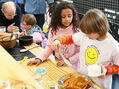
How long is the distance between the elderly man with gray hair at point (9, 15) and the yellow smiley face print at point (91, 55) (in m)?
1.40

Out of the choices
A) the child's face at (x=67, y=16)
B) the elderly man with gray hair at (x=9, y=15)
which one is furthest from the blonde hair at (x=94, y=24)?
the elderly man with gray hair at (x=9, y=15)

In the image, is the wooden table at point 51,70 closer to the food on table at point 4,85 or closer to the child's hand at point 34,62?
the child's hand at point 34,62

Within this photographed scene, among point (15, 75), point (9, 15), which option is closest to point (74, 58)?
point (15, 75)

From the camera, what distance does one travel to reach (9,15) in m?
2.62

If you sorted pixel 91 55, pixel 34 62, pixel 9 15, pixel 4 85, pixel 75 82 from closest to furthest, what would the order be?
pixel 4 85, pixel 75 82, pixel 91 55, pixel 34 62, pixel 9 15

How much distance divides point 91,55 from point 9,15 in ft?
5.72

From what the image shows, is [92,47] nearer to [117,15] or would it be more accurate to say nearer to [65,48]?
[65,48]

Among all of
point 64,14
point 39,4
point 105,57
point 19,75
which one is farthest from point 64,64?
point 39,4

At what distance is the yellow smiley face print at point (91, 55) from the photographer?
1329mm

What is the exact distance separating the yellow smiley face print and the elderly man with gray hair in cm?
140

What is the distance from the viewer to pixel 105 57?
1278 mm

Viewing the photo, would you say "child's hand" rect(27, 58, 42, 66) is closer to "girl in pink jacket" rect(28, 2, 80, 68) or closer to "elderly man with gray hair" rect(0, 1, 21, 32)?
"girl in pink jacket" rect(28, 2, 80, 68)

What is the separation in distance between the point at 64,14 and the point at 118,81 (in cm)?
110

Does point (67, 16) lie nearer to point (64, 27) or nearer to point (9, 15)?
point (64, 27)
